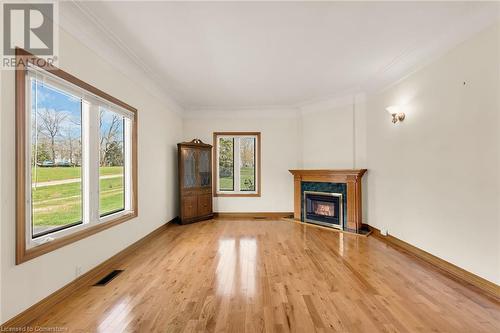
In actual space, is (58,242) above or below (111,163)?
below

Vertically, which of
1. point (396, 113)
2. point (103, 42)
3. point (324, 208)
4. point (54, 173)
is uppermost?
point (103, 42)

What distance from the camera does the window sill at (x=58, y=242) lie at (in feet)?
6.15

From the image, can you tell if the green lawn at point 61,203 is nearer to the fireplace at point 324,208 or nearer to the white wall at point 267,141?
the white wall at point 267,141

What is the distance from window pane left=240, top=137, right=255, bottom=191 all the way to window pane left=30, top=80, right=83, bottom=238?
415 centimetres

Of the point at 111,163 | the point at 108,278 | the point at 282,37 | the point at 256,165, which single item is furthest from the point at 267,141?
the point at 108,278

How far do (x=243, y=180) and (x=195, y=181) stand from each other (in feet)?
4.49

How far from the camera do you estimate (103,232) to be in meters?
2.95

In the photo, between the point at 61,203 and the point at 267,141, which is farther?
the point at 267,141

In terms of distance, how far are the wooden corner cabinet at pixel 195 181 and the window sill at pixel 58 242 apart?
7.15 ft

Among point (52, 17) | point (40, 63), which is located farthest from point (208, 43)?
point (40, 63)

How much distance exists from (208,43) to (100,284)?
10.3 feet

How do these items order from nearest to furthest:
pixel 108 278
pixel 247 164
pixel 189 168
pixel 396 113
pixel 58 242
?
1. pixel 58 242
2. pixel 108 278
3. pixel 396 113
4. pixel 189 168
5. pixel 247 164

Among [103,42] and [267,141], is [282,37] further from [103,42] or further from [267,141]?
[267,141]

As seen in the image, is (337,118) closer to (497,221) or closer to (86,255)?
(497,221)
